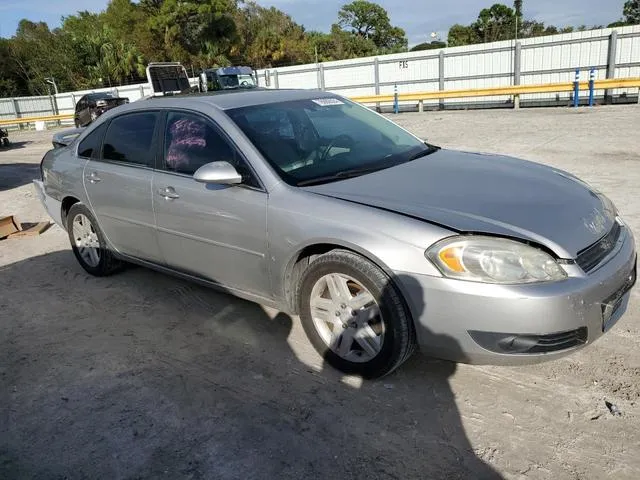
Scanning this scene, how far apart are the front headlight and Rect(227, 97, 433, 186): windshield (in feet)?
3.33

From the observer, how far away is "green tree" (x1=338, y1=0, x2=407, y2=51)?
77.2 metres

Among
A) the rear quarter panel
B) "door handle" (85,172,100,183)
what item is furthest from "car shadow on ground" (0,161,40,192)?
"door handle" (85,172,100,183)

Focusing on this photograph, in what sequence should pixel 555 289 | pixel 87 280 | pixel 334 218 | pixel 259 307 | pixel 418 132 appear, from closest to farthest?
pixel 555 289 < pixel 334 218 < pixel 259 307 < pixel 87 280 < pixel 418 132

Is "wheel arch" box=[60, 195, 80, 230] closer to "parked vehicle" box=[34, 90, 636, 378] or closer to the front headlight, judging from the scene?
"parked vehicle" box=[34, 90, 636, 378]

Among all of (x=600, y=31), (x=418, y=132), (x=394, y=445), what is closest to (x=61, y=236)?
(x=394, y=445)

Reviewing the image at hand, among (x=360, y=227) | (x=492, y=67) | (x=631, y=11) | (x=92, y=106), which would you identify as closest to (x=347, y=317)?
(x=360, y=227)

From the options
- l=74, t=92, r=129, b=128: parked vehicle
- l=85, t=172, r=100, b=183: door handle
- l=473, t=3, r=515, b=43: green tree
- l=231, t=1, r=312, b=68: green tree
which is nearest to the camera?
l=85, t=172, r=100, b=183: door handle

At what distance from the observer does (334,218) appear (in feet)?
9.61

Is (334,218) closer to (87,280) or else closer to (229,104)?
(229,104)

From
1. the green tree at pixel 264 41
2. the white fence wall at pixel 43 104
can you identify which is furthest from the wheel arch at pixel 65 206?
the green tree at pixel 264 41

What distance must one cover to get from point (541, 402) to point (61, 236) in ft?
19.1

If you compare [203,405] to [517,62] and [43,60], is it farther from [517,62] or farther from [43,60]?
[43,60]

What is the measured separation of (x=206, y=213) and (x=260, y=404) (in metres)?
1.30

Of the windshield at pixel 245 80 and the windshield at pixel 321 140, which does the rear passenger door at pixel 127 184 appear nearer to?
the windshield at pixel 321 140
